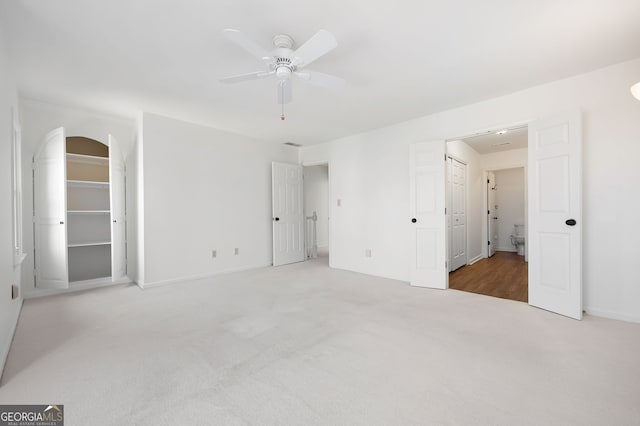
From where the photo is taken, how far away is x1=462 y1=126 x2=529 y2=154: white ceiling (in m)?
5.00

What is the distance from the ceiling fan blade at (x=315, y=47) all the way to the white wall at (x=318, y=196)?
531cm

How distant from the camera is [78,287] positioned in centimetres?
403

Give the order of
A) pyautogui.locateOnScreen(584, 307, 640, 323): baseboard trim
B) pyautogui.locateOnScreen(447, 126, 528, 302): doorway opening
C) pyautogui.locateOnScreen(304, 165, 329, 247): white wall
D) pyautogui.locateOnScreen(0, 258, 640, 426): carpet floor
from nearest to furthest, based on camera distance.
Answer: pyautogui.locateOnScreen(0, 258, 640, 426): carpet floor
pyautogui.locateOnScreen(584, 307, 640, 323): baseboard trim
pyautogui.locateOnScreen(447, 126, 528, 302): doorway opening
pyautogui.locateOnScreen(304, 165, 329, 247): white wall

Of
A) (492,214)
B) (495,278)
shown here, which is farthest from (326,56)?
(492,214)

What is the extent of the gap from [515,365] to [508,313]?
1215 mm

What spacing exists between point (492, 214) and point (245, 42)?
774 centimetres

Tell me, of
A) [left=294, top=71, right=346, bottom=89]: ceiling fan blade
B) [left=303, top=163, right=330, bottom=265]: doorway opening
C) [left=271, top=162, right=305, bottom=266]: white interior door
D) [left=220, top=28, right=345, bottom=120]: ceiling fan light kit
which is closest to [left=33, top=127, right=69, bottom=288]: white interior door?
[left=220, top=28, right=345, bottom=120]: ceiling fan light kit

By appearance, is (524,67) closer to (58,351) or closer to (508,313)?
(508,313)

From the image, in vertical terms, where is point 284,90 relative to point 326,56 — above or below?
below

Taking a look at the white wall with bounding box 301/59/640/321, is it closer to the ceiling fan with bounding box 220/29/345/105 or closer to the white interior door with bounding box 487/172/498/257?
the ceiling fan with bounding box 220/29/345/105

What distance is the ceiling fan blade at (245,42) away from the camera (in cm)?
181

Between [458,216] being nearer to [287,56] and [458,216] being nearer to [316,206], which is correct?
[316,206]

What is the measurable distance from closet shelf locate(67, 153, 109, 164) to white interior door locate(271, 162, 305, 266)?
2.78 m

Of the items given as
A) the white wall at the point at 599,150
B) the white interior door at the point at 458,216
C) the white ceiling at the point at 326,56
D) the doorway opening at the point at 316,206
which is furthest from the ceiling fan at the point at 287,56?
the doorway opening at the point at 316,206
